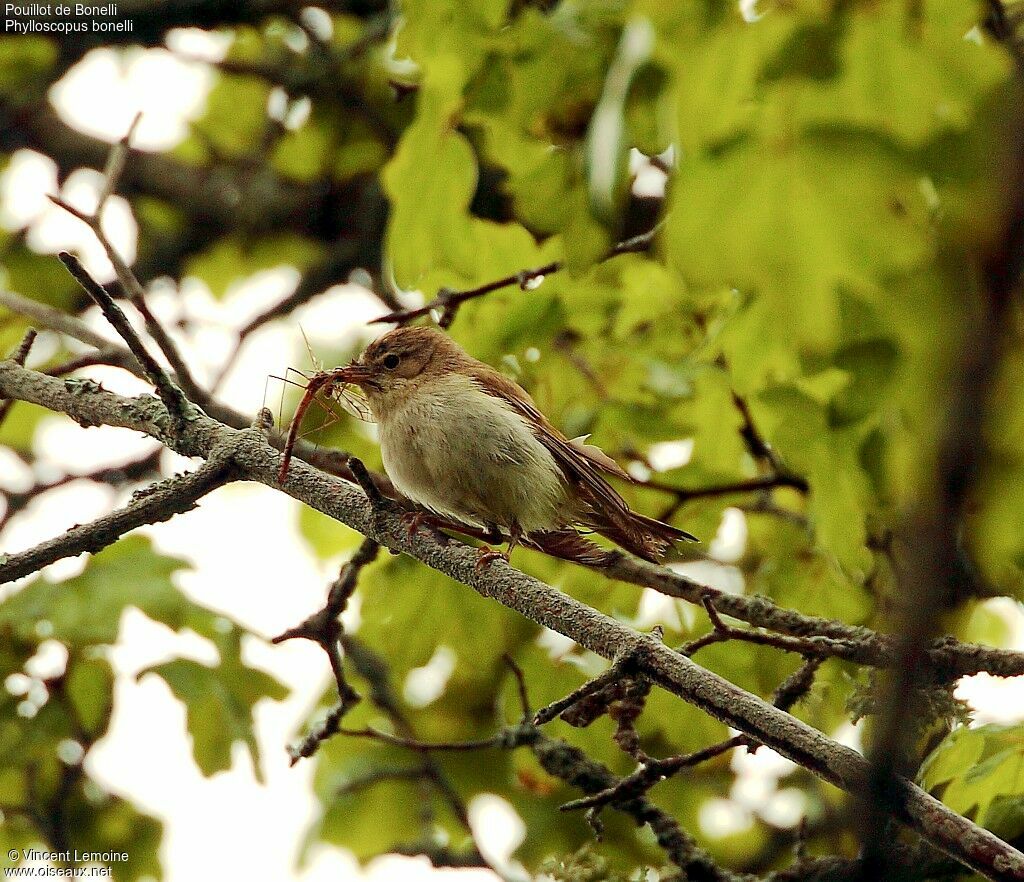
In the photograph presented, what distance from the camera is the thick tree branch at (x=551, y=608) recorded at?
202 cm

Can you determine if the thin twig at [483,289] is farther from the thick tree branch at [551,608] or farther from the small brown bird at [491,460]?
the thick tree branch at [551,608]

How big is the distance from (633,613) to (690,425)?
2.22ft

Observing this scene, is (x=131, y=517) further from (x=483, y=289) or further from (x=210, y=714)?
(x=210, y=714)

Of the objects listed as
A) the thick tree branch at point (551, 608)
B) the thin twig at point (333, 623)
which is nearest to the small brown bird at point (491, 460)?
the thin twig at point (333, 623)

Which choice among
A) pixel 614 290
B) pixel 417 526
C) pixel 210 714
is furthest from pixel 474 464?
pixel 210 714

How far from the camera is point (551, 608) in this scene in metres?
2.50

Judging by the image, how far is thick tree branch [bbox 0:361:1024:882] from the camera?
2020mm

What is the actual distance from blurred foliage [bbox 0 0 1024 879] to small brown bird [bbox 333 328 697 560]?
14 centimetres

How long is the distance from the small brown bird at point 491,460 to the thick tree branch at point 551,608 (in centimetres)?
103

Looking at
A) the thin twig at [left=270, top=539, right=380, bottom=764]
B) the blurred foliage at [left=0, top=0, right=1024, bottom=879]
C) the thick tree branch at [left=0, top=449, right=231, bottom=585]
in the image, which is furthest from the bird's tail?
the thick tree branch at [left=0, top=449, right=231, bottom=585]

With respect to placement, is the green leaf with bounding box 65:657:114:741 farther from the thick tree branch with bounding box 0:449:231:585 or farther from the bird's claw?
the bird's claw

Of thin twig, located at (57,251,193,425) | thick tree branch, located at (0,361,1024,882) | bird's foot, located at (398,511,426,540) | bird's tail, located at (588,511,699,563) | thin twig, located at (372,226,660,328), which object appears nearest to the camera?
thick tree branch, located at (0,361,1024,882)

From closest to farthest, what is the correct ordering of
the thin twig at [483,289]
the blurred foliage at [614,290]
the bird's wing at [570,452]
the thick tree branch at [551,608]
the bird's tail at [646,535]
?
1. the blurred foliage at [614,290]
2. the thick tree branch at [551,608]
3. the thin twig at [483,289]
4. the bird's tail at [646,535]
5. the bird's wing at [570,452]

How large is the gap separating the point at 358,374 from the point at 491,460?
0.69 metres
